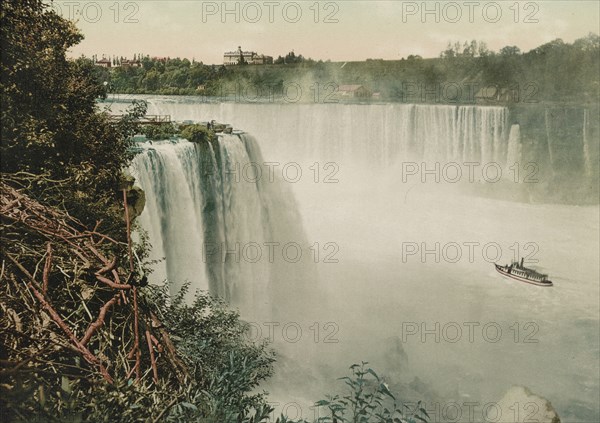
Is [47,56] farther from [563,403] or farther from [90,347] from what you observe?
[563,403]

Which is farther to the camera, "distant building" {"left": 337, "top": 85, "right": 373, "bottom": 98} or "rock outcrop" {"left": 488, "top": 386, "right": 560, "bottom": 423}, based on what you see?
"distant building" {"left": 337, "top": 85, "right": 373, "bottom": 98}

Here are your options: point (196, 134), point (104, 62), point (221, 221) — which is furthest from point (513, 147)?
point (196, 134)

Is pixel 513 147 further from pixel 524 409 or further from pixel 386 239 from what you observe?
pixel 524 409

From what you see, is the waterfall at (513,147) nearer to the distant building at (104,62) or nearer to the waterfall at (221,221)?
the waterfall at (221,221)

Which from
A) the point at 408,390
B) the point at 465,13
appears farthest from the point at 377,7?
the point at 408,390

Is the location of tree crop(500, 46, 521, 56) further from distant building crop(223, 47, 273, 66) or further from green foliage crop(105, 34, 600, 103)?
distant building crop(223, 47, 273, 66)

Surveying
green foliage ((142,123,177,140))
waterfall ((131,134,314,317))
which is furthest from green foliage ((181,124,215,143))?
green foliage ((142,123,177,140))
